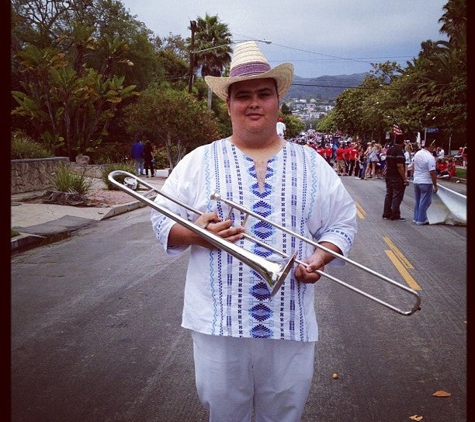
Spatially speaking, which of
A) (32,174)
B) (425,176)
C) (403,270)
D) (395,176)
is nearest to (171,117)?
(32,174)

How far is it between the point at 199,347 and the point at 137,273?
5621 mm

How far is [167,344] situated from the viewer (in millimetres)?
5133

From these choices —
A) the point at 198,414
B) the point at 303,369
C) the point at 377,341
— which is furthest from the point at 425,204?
the point at 303,369

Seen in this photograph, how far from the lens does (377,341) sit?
207 inches

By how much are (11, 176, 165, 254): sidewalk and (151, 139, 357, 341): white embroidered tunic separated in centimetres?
837

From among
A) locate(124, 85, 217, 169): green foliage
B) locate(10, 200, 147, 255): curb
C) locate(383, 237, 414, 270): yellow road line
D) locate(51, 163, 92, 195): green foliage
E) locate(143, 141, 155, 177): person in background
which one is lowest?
locate(10, 200, 147, 255): curb

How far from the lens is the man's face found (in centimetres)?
247

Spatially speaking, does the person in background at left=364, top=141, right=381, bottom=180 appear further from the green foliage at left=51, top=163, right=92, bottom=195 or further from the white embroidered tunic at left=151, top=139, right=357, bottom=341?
the white embroidered tunic at left=151, top=139, right=357, bottom=341

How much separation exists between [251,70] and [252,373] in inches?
50.5

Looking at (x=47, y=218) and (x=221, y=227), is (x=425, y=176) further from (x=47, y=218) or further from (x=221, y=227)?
(x=221, y=227)

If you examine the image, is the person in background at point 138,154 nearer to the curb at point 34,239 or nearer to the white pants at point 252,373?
the curb at point 34,239

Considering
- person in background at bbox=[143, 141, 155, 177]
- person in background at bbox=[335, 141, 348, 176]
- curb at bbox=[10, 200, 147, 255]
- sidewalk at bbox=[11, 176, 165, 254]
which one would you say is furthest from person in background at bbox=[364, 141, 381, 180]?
curb at bbox=[10, 200, 147, 255]

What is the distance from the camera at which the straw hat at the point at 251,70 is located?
98.0 inches

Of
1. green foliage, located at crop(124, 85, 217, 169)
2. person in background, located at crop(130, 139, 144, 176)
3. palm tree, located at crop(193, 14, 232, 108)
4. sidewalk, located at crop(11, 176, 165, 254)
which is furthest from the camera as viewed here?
palm tree, located at crop(193, 14, 232, 108)
